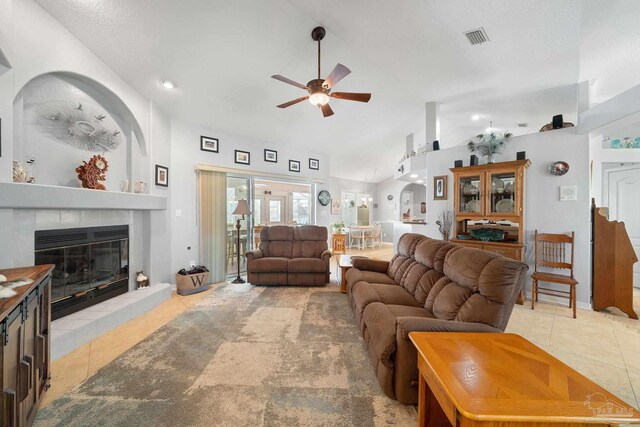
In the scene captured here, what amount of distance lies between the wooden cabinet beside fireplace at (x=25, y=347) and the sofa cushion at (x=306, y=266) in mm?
2804

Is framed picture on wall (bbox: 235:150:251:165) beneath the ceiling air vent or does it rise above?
beneath

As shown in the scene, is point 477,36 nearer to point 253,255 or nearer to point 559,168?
point 559,168

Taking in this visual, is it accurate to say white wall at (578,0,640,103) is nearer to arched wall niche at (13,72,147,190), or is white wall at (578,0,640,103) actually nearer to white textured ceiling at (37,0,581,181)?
white textured ceiling at (37,0,581,181)

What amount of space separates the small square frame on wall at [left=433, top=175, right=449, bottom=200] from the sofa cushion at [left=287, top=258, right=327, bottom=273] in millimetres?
2348

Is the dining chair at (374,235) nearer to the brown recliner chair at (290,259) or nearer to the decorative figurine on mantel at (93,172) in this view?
the brown recliner chair at (290,259)

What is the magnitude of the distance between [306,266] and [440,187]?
273 centimetres

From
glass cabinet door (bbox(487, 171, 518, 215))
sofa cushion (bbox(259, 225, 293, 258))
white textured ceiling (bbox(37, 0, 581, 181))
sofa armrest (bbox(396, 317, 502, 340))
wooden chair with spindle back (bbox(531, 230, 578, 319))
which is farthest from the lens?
sofa cushion (bbox(259, 225, 293, 258))

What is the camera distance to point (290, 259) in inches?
172

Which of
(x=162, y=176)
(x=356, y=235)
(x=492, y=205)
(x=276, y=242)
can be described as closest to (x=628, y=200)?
(x=492, y=205)

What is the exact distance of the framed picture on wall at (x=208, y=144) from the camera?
4469 mm

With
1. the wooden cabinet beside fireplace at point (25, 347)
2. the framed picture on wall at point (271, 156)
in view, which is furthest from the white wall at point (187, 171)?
the wooden cabinet beside fireplace at point (25, 347)

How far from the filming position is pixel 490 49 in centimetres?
301

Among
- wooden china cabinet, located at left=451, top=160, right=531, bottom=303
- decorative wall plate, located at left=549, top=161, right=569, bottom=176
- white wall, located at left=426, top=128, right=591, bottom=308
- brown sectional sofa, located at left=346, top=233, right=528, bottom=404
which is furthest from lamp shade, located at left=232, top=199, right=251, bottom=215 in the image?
decorative wall plate, located at left=549, top=161, right=569, bottom=176

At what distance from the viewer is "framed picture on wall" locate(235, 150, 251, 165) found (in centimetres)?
492
